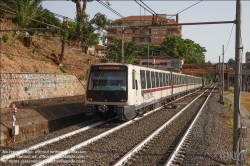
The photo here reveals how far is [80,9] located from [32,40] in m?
9.58

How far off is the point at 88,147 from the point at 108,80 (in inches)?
190

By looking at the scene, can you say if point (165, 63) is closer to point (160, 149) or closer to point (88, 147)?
point (160, 149)

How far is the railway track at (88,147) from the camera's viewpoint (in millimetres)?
8219

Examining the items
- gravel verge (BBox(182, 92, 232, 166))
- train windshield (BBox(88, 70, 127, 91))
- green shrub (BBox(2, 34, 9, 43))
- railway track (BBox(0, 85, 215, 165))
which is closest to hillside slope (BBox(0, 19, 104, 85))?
green shrub (BBox(2, 34, 9, 43))

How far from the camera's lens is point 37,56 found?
25.2 meters

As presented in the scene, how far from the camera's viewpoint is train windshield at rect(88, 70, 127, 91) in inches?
550

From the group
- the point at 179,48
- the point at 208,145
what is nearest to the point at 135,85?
the point at 208,145

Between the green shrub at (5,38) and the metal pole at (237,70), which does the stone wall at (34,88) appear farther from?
the metal pole at (237,70)

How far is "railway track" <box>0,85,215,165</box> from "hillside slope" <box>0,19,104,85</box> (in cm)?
743

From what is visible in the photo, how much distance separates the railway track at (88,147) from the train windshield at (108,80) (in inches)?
66.8

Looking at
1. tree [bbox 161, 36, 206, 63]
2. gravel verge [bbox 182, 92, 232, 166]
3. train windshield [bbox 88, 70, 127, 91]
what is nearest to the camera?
gravel verge [bbox 182, 92, 232, 166]

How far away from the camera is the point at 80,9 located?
3500cm

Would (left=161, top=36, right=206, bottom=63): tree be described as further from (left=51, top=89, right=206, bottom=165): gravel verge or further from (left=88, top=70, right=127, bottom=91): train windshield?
(left=51, top=89, right=206, bottom=165): gravel verge

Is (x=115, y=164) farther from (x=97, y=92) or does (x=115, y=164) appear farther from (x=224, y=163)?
(x=97, y=92)
